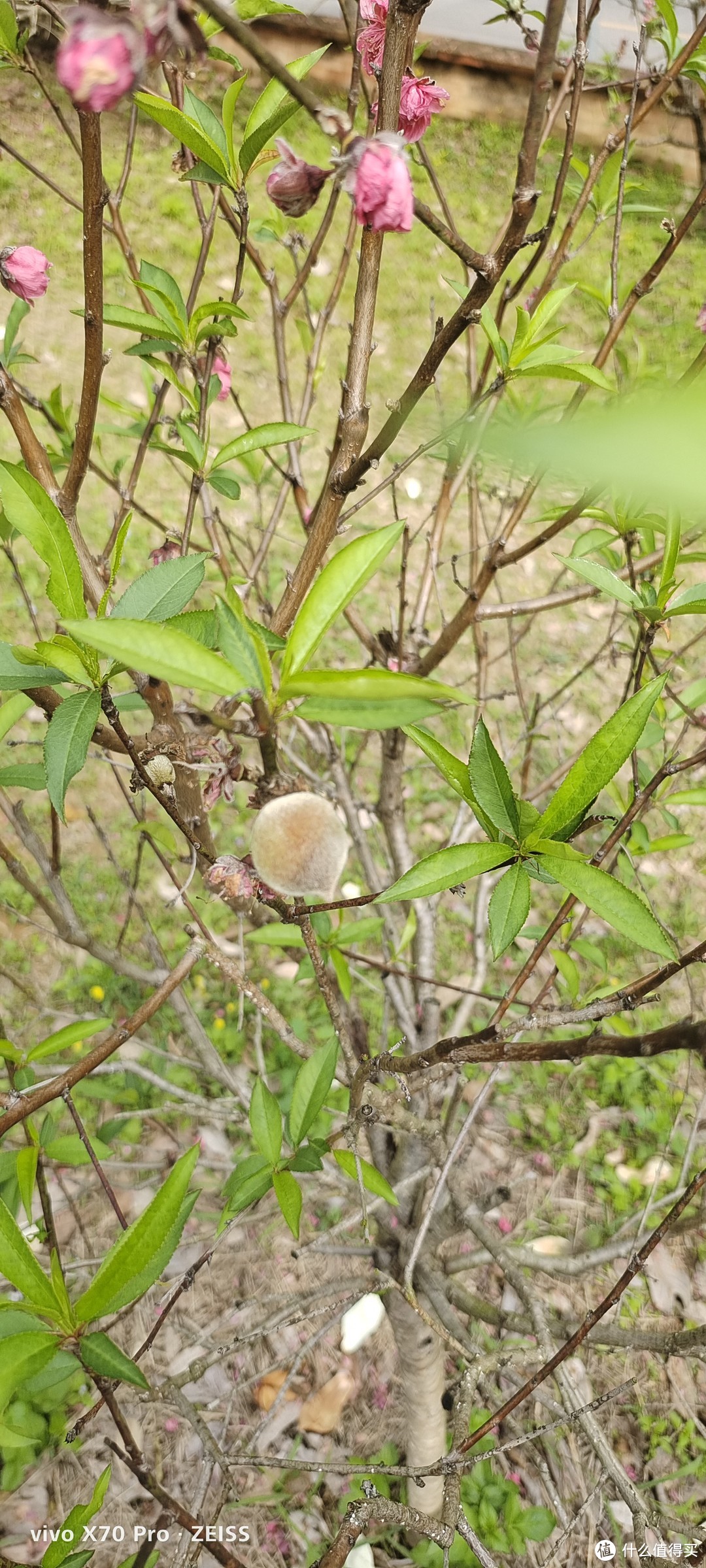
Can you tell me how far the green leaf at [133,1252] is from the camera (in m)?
0.75

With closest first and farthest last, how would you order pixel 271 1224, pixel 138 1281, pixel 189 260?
pixel 138 1281 < pixel 271 1224 < pixel 189 260

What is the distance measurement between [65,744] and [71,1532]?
841mm

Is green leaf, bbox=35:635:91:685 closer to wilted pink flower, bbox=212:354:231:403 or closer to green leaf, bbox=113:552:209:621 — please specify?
green leaf, bbox=113:552:209:621

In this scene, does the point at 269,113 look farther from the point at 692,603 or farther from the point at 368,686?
the point at 368,686

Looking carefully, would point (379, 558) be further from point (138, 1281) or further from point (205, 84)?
point (205, 84)

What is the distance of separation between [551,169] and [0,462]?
10.1ft

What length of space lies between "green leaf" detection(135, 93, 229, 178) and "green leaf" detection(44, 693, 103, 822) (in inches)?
20.8

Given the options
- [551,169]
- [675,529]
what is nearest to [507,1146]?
[675,529]

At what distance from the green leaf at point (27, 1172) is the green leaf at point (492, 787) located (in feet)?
2.36

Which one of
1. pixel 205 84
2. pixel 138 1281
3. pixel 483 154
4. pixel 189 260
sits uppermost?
pixel 483 154

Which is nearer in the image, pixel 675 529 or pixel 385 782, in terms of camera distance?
pixel 675 529

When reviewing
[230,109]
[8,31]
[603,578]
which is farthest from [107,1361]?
[8,31]

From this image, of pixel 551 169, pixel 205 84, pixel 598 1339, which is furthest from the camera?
pixel 205 84

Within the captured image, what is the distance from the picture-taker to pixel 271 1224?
6.04 feet
